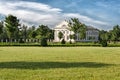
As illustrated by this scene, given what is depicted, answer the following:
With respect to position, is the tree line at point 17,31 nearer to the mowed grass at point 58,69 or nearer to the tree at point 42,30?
the tree at point 42,30

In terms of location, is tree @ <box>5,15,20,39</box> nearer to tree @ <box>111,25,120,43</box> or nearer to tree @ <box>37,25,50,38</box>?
tree @ <box>37,25,50,38</box>

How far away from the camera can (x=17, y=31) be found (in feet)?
363

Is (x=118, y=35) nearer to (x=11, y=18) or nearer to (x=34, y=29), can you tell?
(x=34, y=29)

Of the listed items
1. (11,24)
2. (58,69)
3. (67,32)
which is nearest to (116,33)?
(67,32)

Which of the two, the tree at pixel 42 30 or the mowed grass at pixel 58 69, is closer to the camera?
the mowed grass at pixel 58 69

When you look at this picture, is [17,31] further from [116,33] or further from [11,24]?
[116,33]

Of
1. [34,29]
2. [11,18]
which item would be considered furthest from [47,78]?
[34,29]

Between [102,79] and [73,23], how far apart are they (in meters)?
102

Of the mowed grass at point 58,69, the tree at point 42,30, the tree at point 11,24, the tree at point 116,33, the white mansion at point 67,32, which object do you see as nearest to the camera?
the mowed grass at point 58,69

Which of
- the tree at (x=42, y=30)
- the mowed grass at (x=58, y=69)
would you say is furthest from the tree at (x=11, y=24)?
the mowed grass at (x=58, y=69)

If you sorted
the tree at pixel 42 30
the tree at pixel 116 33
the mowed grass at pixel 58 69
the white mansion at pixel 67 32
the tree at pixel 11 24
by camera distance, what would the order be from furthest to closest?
the white mansion at pixel 67 32
the tree at pixel 42 30
the tree at pixel 116 33
the tree at pixel 11 24
the mowed grass at pixel 58 69

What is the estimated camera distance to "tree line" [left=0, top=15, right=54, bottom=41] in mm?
98500

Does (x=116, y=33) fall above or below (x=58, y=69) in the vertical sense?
above

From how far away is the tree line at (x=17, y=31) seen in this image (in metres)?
98.5
